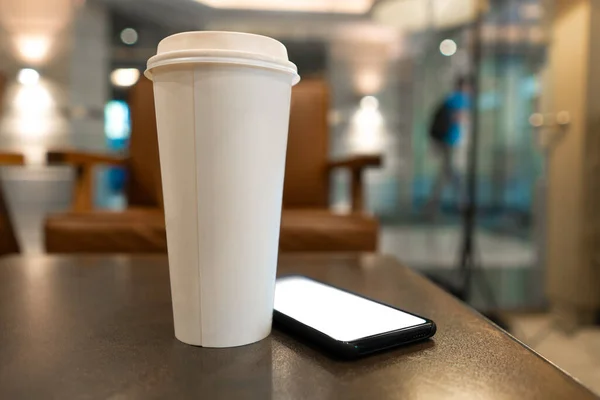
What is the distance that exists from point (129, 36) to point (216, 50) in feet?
13.3

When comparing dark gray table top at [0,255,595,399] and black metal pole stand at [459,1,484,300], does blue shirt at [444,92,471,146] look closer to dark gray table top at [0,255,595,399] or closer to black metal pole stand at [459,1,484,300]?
black metal pole stand at [459,1,484,300]

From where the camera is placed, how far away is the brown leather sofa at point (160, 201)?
1.21 metres

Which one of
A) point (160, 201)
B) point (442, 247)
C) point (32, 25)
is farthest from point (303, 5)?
point (160, 201)

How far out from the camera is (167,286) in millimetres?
655

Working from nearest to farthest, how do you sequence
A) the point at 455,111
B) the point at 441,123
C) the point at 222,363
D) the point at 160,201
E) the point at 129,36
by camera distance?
the point at 222,363
the point at 160,201
the point at 455,111
the point at 441,123
the point at 129,36

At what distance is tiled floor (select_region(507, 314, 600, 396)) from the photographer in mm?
1512

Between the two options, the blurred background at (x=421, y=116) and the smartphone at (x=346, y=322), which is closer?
the smartphone at (x=346, y=322)

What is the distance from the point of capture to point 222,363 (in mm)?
385

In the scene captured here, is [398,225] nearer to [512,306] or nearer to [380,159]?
[512,306]

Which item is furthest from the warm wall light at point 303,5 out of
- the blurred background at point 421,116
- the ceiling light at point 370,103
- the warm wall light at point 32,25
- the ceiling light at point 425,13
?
the warm wall light at point 32,25

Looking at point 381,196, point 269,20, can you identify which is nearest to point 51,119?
point 269,20

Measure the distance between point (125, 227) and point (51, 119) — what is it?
2850mm

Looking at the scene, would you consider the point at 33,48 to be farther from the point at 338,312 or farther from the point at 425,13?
the point at 338,312

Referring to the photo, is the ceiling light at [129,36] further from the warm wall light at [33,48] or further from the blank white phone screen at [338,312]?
the blank white phone screen at [338,312]
